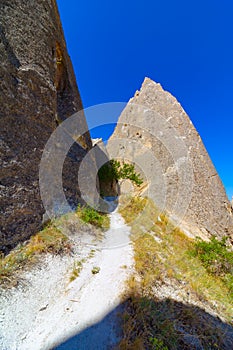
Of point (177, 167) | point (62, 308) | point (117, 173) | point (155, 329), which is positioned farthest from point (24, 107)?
point (117, 173)

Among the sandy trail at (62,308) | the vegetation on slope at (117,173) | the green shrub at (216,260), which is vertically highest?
the vegetation on slope at (117,173)

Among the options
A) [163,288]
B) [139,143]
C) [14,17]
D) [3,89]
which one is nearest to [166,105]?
[139,143]

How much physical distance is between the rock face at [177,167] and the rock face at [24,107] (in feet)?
24.9

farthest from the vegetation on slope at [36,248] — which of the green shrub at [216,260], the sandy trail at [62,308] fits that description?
the green shrub at [216,260]

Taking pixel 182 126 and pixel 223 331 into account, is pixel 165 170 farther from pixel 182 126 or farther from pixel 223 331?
pixel 223 331

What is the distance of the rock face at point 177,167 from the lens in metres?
9.41

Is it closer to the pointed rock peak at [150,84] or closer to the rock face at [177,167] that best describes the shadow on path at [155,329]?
the rock face at [177,167]

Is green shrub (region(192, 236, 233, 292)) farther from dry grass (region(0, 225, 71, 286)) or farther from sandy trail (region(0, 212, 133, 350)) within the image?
dry grass (region(0, 225, 71, 286))

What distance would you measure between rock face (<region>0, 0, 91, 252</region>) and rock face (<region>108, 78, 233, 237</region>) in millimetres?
7587

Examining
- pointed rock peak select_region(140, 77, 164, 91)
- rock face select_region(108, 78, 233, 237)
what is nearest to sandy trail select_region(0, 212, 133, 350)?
rock face select_region(108, 78, 233, 237)

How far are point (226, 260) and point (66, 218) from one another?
17.9 feet

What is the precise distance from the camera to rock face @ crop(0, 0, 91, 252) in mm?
3963

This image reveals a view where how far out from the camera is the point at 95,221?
20.1ft

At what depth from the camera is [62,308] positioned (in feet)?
8.50
